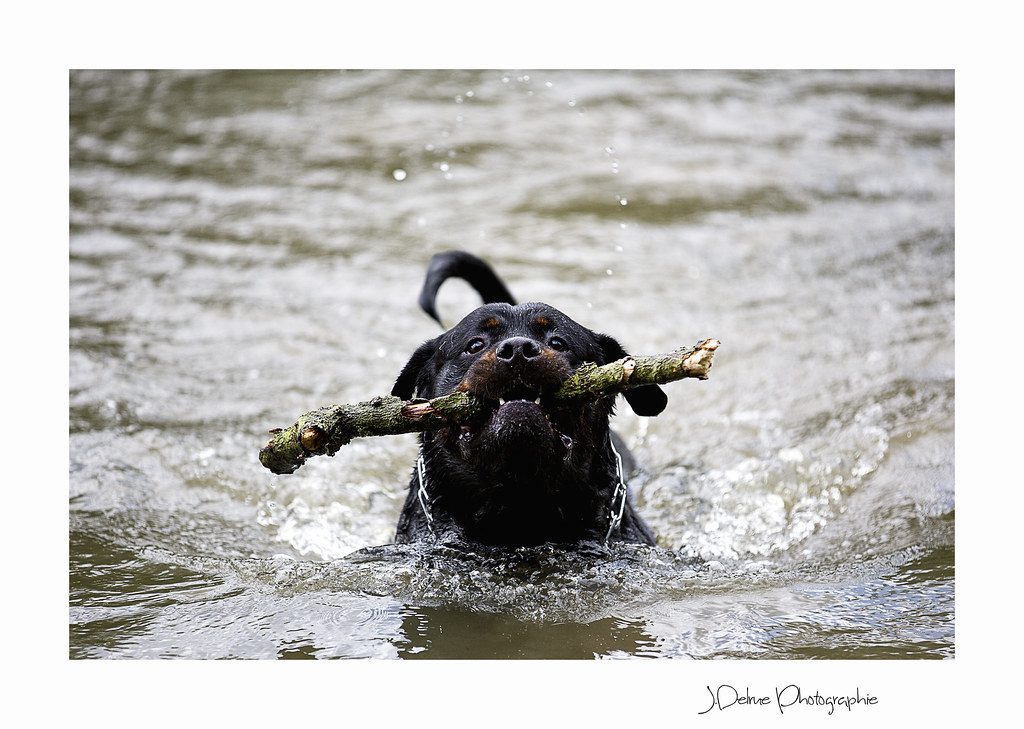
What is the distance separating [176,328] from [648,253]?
4.53 meters

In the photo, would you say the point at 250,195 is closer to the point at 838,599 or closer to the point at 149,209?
the point at 149,209

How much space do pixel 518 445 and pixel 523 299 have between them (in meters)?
5.01

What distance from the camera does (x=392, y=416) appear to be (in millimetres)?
3701

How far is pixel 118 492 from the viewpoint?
572cm

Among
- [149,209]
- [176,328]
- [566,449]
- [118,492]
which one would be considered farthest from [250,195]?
[566,449]

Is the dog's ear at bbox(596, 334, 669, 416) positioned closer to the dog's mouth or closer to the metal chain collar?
the metal chain collar

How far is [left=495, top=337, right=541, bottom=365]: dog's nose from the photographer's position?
3.77 meters

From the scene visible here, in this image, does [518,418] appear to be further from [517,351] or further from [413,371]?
[413,371]

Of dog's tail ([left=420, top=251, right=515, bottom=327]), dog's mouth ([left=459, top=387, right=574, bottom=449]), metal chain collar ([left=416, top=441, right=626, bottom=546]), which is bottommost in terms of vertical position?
metal chain collar ([left=416, top=441, right=626, bottom=546])

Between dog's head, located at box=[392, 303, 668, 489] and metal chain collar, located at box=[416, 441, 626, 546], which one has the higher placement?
dog's head, located at box=[392, 303, 668, 489]

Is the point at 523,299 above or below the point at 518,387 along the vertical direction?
above

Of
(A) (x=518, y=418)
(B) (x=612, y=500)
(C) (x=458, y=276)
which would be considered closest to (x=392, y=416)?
(A) (x=518, y=418)

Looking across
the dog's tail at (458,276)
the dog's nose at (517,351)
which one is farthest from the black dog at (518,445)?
the dog's tail at (458,276)

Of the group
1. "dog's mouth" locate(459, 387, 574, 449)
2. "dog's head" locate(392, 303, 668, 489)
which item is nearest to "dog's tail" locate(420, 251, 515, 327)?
"dog's head" locate(392, 303, 668, 489)
